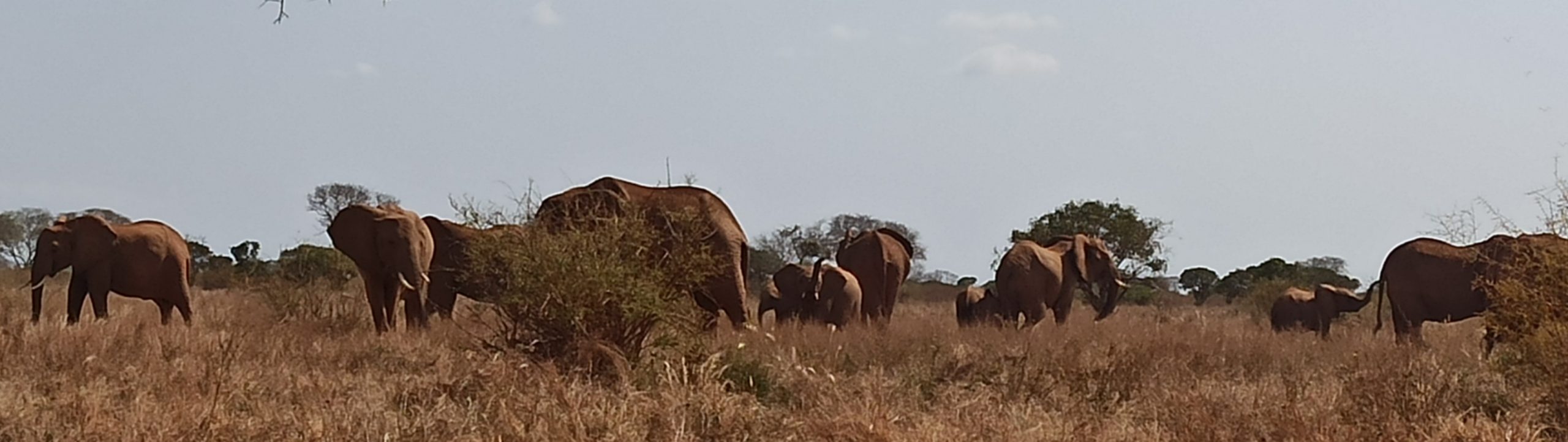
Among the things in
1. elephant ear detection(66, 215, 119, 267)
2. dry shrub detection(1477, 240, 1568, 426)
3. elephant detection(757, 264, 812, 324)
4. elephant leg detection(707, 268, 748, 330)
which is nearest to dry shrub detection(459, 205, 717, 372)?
elephant leg detection(707, 268, 748, 330)

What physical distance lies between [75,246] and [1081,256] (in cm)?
1106

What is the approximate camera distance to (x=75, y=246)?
1628 cm

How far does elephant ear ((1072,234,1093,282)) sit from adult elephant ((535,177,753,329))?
807cm

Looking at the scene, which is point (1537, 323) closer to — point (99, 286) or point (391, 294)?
point (391, 294)

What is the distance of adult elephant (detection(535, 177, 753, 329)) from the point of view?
10961 millimetres

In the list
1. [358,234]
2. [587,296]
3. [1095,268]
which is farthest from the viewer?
[1095,268]

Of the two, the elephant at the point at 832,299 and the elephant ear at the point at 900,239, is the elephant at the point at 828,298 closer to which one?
the elephant at the point at 832,299

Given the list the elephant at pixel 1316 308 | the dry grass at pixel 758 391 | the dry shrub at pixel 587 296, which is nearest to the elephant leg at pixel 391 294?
the dry grass at pixel 758 391

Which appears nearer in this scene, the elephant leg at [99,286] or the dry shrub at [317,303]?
the dry shrub at [317,303]

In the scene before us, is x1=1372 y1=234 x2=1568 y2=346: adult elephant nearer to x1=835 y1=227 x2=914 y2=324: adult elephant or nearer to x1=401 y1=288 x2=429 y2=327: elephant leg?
x1=835 y1=227 x2=914 y2=324: adult elephant

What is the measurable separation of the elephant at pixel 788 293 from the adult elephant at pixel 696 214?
587 centimetres

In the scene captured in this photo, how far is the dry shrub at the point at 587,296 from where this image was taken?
988cm

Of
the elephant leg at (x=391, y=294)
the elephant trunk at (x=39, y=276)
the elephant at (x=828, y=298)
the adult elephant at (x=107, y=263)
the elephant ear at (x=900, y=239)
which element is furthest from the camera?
the elephant ear at (x=900, y=239)

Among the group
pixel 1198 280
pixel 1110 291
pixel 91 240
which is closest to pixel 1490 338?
pixel 1110 291
